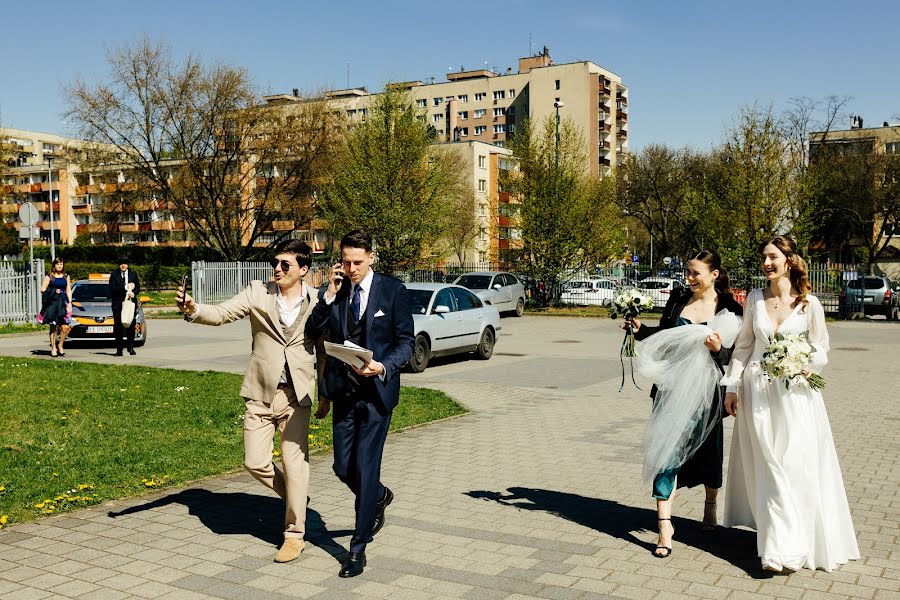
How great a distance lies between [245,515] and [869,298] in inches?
1298

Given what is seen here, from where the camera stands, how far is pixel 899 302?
35.1m

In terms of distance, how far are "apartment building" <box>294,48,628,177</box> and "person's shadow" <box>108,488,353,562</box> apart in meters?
91.1

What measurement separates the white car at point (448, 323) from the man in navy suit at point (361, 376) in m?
10.4

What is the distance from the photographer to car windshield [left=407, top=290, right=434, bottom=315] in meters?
16.7

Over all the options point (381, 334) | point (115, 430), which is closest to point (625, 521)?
point (381, 334)

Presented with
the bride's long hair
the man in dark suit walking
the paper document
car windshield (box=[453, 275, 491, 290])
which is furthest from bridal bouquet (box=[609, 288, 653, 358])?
car windshield (box=[453, 275, 491, 290])

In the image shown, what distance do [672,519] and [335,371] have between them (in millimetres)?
2795

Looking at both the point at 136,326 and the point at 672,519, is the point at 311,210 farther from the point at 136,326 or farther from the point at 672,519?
the point at 672,519

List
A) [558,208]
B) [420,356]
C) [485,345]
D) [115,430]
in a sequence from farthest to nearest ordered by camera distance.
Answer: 1. [558,208]
2. [485,345]
3. [420,356]
4. [115,430]

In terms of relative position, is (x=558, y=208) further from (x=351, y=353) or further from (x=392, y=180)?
(x=351, y=353)

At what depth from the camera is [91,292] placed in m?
21.6

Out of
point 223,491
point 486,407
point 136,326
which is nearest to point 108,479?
point 223,491

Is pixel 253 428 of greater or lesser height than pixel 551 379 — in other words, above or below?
above

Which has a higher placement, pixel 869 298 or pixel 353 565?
pixel 869 298
